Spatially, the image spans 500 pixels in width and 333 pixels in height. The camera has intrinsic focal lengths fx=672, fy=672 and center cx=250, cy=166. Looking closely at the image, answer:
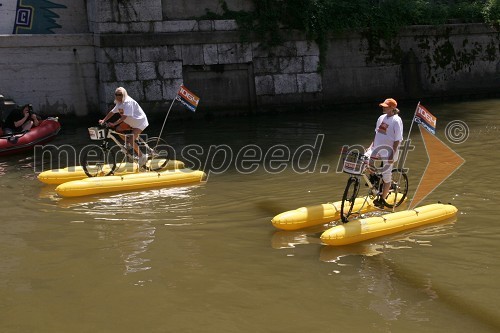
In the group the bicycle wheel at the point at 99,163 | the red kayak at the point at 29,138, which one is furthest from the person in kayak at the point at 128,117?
the red kayak at the point at 29,138

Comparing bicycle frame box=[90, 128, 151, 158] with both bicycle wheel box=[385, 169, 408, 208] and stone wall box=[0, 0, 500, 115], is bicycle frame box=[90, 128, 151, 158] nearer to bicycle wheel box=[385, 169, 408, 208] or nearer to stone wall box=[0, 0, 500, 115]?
bicycle wheel box=[385, 169, 408, 208]

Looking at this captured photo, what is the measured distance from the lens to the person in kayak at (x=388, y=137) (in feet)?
27.8

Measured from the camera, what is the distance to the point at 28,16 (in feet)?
56.3

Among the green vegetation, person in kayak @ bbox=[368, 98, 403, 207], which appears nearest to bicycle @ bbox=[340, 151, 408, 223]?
person in kayak @ bbox=[368, 98, 403, 207]

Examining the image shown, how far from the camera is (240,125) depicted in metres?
17.0

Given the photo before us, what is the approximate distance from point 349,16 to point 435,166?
8122mm

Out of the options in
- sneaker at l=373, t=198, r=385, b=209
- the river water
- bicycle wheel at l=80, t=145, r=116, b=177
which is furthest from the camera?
bicycle wheel at l=80, t=145, r=116, b=177

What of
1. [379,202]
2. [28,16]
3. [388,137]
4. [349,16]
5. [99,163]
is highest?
[28,16]

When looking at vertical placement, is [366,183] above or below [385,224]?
above

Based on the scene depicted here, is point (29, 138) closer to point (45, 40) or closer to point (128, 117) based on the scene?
point (128, 117)

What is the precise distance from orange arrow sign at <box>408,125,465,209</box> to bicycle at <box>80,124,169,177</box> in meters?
4.53

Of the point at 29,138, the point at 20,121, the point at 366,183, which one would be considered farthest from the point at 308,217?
the point at 20,121

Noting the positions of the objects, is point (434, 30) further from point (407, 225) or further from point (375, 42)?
point (407, 225)
